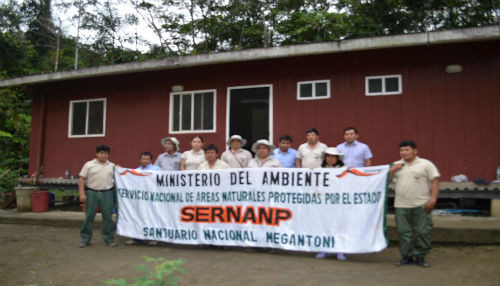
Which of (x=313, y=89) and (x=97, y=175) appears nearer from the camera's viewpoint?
(x=97, y=175)

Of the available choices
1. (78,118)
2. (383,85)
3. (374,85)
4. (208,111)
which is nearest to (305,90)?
(374,85)

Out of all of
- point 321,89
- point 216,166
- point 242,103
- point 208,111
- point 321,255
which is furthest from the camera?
point 242,103

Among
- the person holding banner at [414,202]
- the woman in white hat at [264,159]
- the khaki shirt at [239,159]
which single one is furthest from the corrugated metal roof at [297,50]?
the person holding banner at [414,202]

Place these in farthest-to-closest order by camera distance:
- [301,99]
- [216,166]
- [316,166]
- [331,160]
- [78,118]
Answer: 1. [78,118]
2. [301,99]
3. [216,166]
4. [316,166]
5. [331,160]

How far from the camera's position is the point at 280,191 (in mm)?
5141

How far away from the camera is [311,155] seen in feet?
18.3

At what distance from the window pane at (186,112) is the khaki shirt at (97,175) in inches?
114

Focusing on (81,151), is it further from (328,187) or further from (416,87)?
(416,87)

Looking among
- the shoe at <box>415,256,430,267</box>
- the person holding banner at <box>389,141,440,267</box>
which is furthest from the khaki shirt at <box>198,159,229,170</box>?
the shoe at <box>415,256,430,267</box>

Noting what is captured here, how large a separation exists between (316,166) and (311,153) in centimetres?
20

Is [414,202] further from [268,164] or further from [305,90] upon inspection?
[305,90]

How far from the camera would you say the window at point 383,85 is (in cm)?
714

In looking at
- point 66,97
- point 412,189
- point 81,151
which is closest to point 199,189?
point 412,189

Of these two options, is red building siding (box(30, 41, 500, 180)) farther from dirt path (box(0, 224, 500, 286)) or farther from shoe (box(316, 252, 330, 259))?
shoe (box(316, 252, 330, 259))
